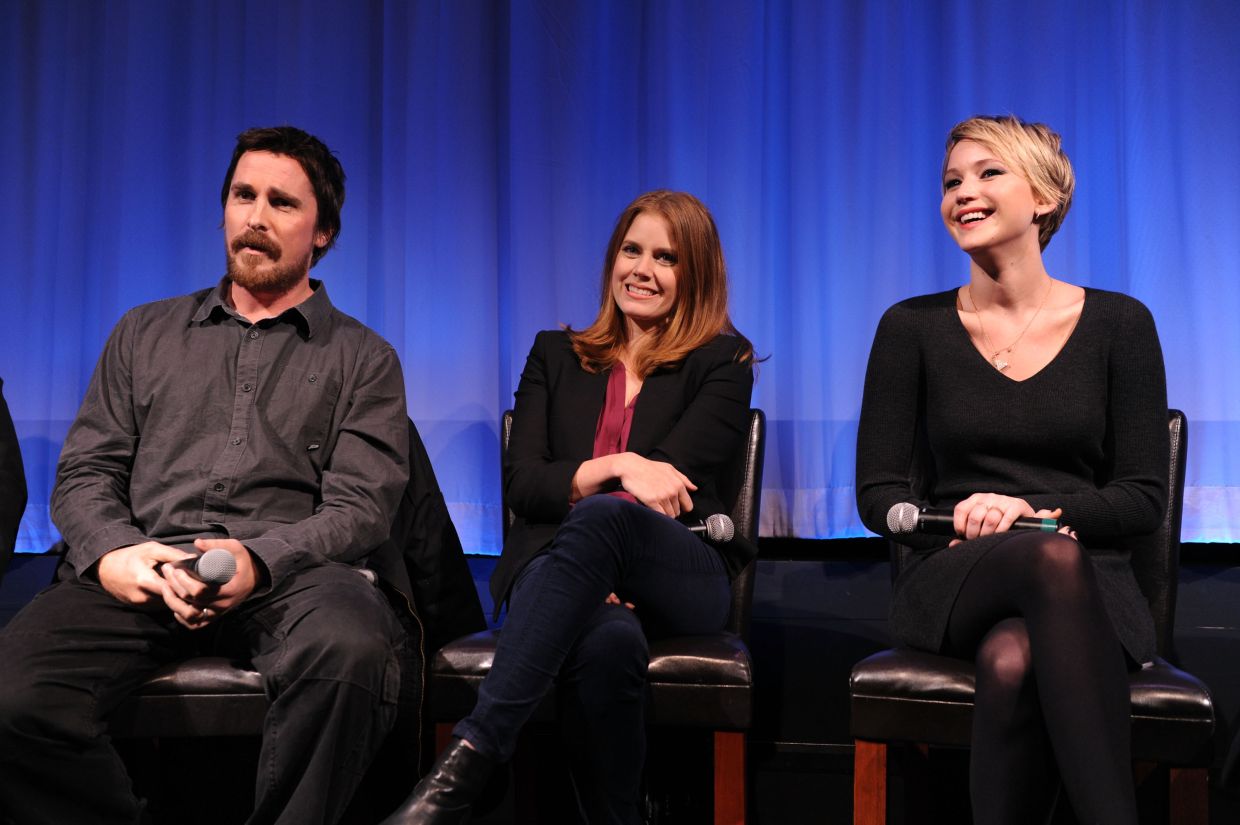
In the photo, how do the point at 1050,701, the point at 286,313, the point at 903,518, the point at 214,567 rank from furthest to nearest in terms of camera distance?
1. the point at 286,313
2. the point at 903,518
3. the point at 214,567
4. the point at 1050,701

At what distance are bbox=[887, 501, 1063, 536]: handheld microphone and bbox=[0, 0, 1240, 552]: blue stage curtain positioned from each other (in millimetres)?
967

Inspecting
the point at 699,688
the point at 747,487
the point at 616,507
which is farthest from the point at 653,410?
the point at 699,688

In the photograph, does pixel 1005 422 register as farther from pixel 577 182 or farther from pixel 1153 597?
pixel 577 182

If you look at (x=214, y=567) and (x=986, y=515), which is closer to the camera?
(x=214, y=567)

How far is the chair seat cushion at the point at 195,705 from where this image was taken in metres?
1.99

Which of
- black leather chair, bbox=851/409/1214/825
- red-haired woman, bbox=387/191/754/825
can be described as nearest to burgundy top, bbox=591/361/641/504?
red-haired woman, bbox=387/191/754/825

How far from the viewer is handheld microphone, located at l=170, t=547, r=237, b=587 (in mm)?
1895

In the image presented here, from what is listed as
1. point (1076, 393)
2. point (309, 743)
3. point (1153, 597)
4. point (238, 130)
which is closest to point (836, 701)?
point (1153, 597)

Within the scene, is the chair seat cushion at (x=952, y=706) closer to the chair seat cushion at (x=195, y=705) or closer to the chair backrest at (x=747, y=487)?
the chair backrest at (x=747, y=487)

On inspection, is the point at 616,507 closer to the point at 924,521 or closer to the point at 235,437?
the point at 924,521

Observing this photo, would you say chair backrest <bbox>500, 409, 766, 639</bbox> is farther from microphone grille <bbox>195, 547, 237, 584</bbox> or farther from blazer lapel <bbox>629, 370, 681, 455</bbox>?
microphone grille <bbox>195, 547, 237, 584</bbox>

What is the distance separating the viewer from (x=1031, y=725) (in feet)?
5.76

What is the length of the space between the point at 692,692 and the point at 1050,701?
62 cm

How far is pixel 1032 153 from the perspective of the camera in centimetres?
228
